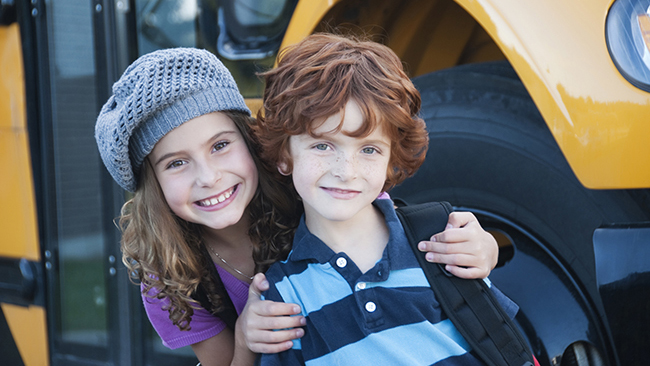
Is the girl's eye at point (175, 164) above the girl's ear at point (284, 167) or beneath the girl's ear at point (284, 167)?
beneath

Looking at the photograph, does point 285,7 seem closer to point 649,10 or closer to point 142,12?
point 142,12

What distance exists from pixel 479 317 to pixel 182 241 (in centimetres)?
73

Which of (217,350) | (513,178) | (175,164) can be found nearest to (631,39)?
(513,178)

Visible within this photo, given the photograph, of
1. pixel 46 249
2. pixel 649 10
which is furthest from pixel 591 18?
pixel 46 249

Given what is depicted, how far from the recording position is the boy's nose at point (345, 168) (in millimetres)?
1109

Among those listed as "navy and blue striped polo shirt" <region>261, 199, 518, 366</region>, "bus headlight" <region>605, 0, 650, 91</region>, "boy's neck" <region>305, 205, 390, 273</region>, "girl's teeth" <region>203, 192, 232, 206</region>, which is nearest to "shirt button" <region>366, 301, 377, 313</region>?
"navy and blue striped polo shirt" <region>261, 199, 518, 366</region>

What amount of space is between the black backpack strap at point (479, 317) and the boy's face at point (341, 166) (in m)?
0.18

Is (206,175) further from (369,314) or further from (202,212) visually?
(369,314)

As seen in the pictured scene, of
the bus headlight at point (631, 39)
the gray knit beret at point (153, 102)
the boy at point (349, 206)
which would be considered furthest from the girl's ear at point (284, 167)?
the bus headlight at point (631, 39)

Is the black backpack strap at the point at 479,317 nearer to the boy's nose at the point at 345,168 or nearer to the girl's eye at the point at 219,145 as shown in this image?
the boy's nose at the point at 345,168

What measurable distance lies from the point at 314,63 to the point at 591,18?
0.62m

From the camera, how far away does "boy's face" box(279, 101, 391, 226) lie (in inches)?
43.8

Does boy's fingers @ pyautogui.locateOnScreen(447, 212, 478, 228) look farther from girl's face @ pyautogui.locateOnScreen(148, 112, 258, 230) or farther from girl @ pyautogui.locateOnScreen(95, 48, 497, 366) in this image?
girl's face @ pyautogui.locateOnScreen(148, 112, 258, 230)

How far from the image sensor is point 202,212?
1.37 metres
